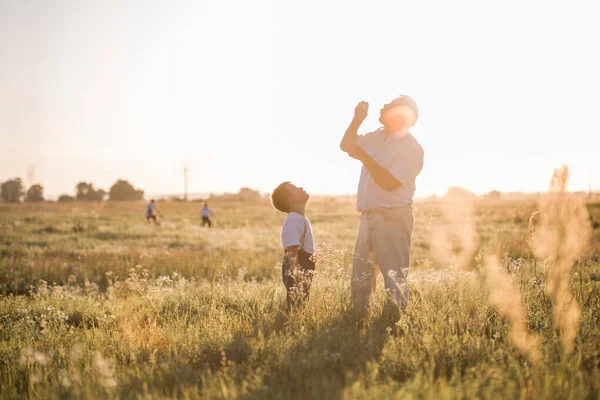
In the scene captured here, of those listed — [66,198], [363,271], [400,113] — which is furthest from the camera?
[66,198]

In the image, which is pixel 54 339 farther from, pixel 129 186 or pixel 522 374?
pixel 129 186

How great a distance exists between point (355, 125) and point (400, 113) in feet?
1.46

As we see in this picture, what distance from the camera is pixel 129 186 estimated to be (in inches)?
4636

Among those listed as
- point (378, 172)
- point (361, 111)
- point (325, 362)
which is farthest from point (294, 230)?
point (325, 362)

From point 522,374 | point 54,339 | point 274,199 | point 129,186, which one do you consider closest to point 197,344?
point 54,339

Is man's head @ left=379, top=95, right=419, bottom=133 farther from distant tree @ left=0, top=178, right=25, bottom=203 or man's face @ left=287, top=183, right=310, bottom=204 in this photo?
distant tree @ left=0, top=178, right=25, bottom=203

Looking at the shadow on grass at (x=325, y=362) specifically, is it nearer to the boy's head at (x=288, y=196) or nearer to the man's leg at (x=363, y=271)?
the man's leg at (x=363, y=271)

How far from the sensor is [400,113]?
4.41m

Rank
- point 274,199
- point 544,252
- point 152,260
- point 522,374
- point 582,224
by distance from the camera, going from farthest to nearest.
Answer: point 152,260 → point 274,199 → point 544,252 → point 582,224 → point 522,374

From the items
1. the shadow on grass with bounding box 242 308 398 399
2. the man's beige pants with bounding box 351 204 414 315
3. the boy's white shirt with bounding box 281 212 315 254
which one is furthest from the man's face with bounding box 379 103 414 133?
the shadow on grass with bounding box 242 308 398 399

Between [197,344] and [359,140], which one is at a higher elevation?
[359,140]

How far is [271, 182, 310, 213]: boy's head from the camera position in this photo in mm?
5355

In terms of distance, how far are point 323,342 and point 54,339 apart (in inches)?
105

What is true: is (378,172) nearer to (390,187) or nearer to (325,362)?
(390,187)
